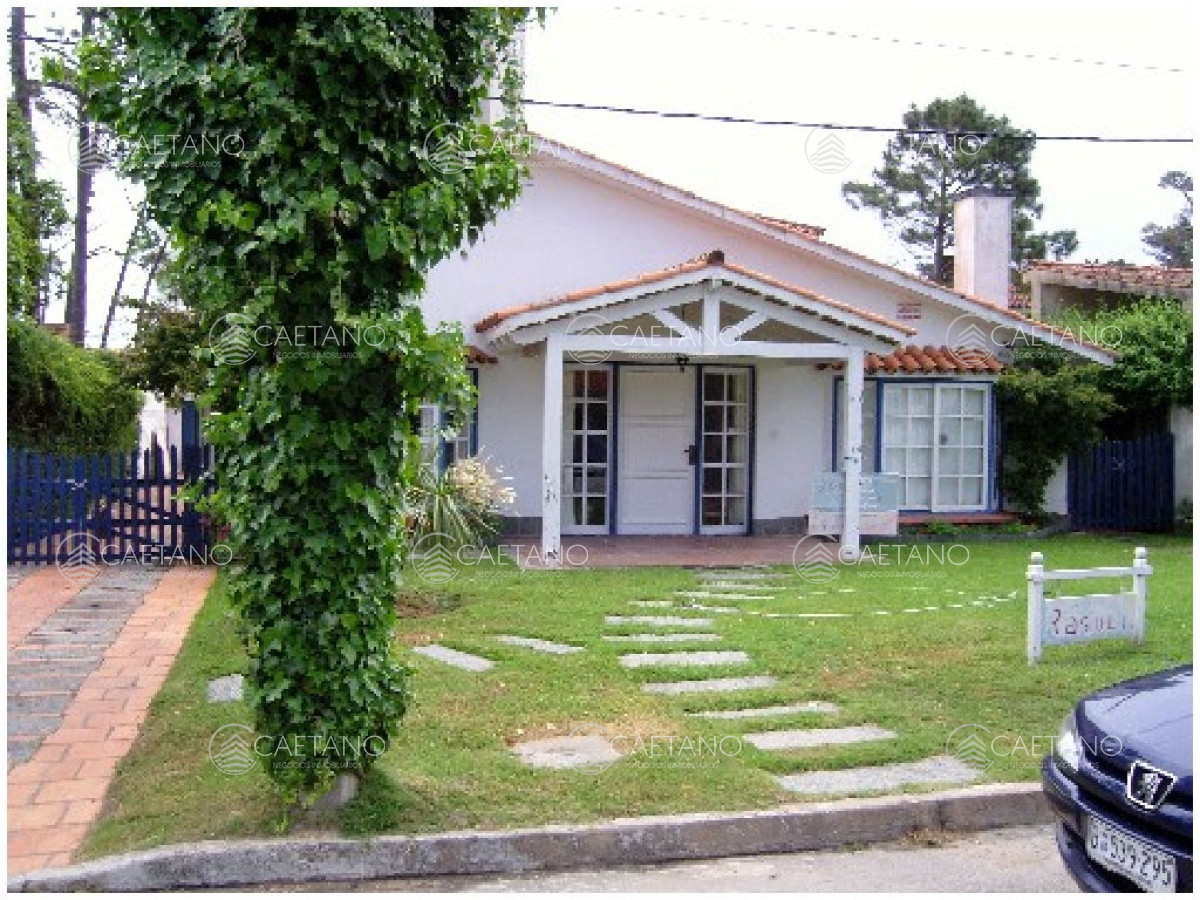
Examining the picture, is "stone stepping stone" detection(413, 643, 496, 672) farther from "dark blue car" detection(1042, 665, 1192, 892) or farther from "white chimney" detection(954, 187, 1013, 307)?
"white chimney" detection(954, 187, 1013, 307)

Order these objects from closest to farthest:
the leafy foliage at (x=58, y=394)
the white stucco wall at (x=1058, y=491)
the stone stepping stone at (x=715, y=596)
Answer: the stone stepping stone at (x=715, y=596)
the leafy foliage at (x=58, y=394)
the white stucco wall at (x=1058, y=491)

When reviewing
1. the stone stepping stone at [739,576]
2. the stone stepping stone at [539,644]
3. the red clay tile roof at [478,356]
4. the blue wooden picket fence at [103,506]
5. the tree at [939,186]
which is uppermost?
the tree at [939,186]

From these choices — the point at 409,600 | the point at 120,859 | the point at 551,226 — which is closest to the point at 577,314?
the point at 551,226

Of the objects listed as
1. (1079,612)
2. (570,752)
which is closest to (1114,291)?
(1079,612)

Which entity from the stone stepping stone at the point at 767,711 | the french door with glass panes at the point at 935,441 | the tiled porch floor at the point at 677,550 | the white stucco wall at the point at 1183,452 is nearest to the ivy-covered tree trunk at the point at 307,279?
the stone stepping stone at the point at 767,711

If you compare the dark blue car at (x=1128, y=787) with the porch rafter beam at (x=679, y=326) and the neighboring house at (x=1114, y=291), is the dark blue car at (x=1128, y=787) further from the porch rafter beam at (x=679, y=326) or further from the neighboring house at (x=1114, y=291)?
the neighboring house at (x=1114, y=291)

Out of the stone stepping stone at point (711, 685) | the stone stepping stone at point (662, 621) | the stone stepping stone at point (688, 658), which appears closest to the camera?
the stone stepping stone at point (711, 685)

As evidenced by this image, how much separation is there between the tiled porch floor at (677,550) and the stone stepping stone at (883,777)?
→ 6666 millimetres

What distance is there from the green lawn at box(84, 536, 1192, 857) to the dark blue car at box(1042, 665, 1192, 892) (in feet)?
4.74

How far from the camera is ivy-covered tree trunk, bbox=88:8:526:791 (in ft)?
15.2

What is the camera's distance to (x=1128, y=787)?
12.5 ft

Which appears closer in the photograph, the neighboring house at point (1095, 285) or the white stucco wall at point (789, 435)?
the white stucco wall at point (789, 435)

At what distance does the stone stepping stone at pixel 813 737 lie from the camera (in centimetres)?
615

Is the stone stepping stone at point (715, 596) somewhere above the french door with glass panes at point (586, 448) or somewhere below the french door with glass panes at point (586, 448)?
below
